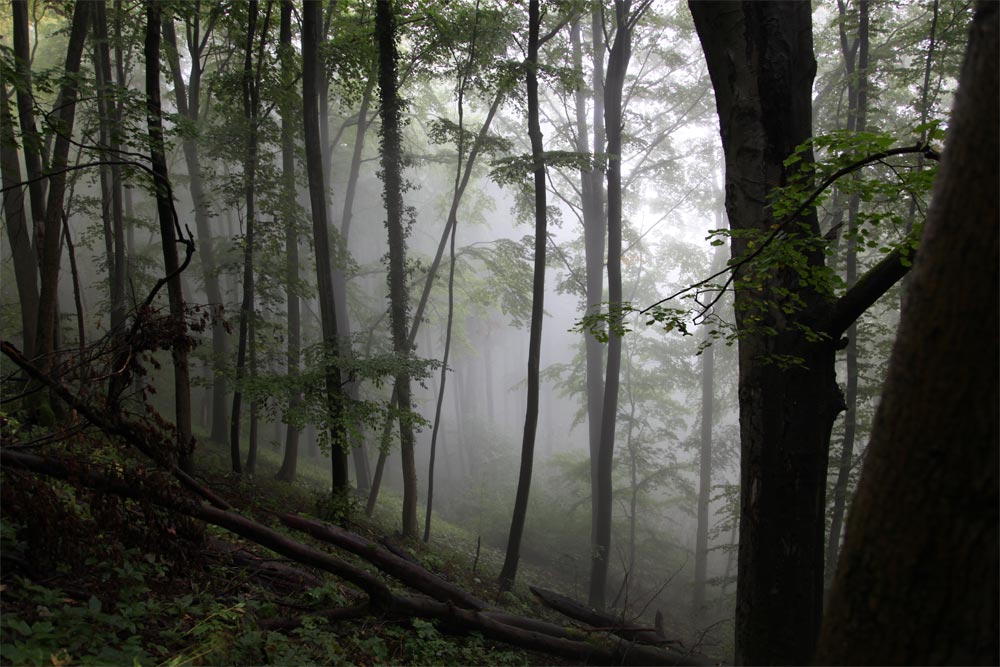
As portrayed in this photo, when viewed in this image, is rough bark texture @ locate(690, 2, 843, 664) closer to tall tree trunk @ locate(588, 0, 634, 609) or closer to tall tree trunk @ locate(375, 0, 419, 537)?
tall tree trunk @ locate(375, 0, 419, 537)

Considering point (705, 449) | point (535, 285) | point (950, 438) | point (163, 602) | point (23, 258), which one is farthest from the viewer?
point (705, 449)

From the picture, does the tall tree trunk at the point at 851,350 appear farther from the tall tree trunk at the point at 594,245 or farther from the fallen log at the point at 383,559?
the fallen log at the point at 383,559

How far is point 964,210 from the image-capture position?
1.57 m

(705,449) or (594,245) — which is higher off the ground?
(594,245)

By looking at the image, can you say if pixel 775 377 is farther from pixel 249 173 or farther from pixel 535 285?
pixel 249 173

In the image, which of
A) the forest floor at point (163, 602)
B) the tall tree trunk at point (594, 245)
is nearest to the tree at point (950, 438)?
the forest floor at point (163, 602)

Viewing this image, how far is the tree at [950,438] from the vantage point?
153 cm

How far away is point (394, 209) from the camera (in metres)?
10.6

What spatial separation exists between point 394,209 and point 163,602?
27.2 feet

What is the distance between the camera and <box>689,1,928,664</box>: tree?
3.48 meters

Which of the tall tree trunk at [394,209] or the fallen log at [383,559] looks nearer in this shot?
the fallen log at [383,559]

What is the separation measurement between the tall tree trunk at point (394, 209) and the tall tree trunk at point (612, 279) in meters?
3.98

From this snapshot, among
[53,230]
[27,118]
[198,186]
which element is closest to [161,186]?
[53,230]

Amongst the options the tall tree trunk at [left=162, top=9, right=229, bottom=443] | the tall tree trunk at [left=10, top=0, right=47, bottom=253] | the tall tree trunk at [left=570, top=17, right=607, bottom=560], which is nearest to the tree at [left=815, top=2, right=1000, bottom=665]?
the tall tree trunk at [left=10, top=0, right=47, bottom=253]
